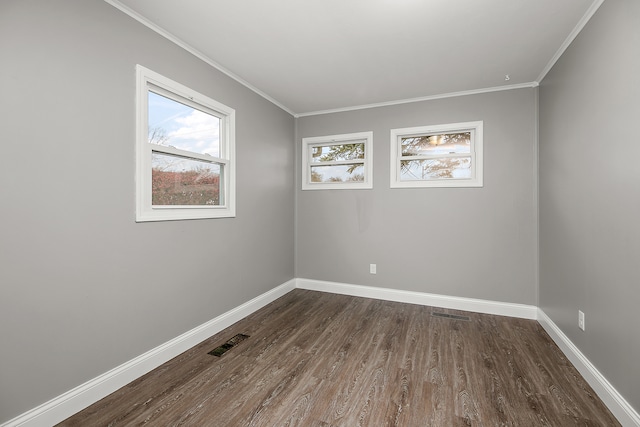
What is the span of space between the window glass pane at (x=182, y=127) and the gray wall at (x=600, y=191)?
3.13m

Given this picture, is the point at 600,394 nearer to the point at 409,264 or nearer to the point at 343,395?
the point at 343,395

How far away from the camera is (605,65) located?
1.85 meters

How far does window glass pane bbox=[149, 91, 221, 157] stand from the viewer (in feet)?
7.60

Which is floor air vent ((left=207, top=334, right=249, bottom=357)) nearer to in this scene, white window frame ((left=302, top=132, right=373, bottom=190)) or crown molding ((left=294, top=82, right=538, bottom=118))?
white window frame ((left=302, top=132, right=373, bottom=190))

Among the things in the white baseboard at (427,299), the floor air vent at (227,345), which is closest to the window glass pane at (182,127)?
the floor air vent at (227,345)

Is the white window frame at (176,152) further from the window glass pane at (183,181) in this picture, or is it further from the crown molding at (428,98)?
the crown molding at (428,98)

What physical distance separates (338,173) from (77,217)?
3.07m

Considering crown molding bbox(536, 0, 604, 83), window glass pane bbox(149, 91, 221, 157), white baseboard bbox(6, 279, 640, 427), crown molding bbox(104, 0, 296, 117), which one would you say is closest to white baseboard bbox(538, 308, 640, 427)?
white baseboard bbox(6, 279, 640, 427)

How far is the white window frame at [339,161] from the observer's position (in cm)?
392

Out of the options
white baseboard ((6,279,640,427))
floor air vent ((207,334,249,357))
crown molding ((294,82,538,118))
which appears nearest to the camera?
white baseboard ((6,279,640,427))

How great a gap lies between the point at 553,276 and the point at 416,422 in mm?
2070

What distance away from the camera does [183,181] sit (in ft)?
8.40

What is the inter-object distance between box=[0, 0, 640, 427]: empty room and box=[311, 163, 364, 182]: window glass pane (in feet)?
0.91

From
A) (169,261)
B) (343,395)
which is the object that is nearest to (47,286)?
(169,261)
